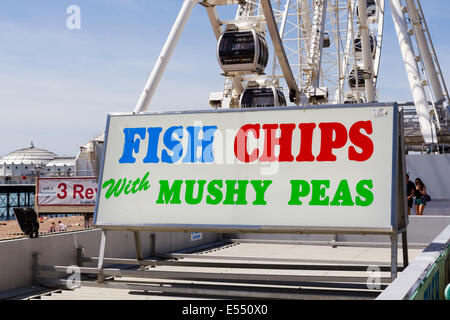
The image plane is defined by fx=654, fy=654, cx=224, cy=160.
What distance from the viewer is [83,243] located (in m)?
11.2

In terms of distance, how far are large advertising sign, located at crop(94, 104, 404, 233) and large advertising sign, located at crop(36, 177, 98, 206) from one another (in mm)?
24352

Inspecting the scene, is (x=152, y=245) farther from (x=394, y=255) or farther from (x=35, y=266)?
(x=394, y=255)

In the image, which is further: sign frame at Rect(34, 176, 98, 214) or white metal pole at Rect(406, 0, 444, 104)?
white metal pole at Rect(406, 0, 444, 104)

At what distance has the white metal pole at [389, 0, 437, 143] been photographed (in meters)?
36.8

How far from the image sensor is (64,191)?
34.6 m

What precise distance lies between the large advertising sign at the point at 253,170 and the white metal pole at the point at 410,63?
2850 cm

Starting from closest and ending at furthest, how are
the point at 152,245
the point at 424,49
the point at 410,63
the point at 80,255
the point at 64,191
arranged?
the point at 80,255 → the point at 152,245 → the point at 64,191 → the point at 410,63 → the point at 424,49

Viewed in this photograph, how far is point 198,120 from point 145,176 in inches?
46.0

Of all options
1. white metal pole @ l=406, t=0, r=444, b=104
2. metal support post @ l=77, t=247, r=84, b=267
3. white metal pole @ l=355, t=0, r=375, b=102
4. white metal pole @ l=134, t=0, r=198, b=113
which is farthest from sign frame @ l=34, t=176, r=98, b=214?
white metal pole @ l=406, t=0, r=444, b=104

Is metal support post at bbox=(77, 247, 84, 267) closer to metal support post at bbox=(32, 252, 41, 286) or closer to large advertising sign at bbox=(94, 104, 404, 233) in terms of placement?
metal support post at bbox=(32, 252, 41, 286)

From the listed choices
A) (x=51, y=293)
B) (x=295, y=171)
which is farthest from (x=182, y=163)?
(x=51, y=293)

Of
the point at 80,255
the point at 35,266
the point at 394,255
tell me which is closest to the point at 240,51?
the point at 80,255

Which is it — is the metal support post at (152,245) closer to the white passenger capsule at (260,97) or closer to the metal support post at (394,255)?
the metal support post at (394,255)

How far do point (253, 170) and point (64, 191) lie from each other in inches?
1058
